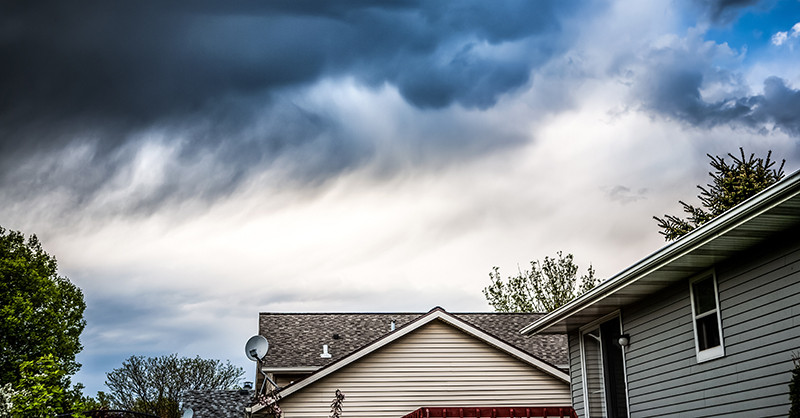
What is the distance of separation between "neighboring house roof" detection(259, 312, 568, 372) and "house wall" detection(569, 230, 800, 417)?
9259 millimetres

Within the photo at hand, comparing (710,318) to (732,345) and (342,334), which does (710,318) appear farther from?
(342,334)

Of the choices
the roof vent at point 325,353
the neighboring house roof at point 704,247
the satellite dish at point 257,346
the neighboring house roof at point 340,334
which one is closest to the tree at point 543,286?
the neighboring house roof at point 340,334

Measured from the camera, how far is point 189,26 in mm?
17438

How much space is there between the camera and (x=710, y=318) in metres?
10.2

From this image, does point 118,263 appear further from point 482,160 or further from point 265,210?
point 482,160

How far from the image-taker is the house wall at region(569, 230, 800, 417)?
8609mm

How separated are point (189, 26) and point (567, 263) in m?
27.2

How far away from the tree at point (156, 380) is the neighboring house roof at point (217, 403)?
1191cm

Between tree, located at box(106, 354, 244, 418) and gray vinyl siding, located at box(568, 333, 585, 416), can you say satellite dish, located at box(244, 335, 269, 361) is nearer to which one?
gray vinyl siding, located at box(568, 333, 585, 416)

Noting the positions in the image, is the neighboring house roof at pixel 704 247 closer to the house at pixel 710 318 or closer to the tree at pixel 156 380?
the house at pixel 710 318

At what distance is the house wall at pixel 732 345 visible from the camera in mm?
8609

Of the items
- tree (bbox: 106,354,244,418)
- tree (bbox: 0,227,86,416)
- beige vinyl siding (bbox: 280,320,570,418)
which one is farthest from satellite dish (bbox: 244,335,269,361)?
tree (bbox: 106,354,244,418)

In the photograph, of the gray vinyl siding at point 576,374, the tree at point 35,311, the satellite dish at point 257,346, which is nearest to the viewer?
the gray vinyl siding at point 576,374

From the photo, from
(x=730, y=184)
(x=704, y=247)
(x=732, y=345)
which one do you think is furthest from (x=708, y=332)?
(x=730, y=184)
